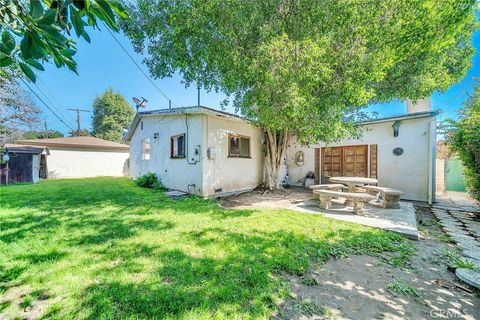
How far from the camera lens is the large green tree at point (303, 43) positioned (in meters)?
4.90

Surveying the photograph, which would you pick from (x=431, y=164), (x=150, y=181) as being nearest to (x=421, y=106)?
(x=431, y=164)

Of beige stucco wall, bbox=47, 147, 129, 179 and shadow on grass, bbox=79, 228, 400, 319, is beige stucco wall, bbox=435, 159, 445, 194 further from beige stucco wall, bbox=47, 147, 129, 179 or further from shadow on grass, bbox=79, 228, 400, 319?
beige stucco wall, bbox=47, 147, 129, 179

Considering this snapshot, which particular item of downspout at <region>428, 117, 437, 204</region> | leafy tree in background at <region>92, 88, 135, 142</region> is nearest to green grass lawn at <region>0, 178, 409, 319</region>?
downspout at <region>428, 117, 437, 204</region>

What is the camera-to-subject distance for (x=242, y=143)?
360 inches

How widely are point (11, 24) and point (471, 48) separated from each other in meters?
11.7

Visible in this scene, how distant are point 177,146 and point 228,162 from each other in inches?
92.7

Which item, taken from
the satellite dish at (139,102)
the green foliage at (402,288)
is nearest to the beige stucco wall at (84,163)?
the satellite dish at (139,102)

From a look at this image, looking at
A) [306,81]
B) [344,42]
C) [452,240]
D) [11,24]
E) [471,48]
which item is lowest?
[452,240]

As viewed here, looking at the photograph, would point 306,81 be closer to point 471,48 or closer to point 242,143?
point 242,143

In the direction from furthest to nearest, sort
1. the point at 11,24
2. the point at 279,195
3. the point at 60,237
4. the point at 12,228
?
the point at 279,195 → the point at 12,228 → the point at 60,237 → the point at 11,24

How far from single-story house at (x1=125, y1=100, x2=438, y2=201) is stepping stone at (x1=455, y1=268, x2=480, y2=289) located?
5794 mm

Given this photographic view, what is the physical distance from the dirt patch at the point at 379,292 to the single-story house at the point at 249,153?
17.5 feet

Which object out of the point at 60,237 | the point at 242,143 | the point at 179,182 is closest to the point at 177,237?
the point at 60,237

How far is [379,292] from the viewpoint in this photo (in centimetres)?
237
